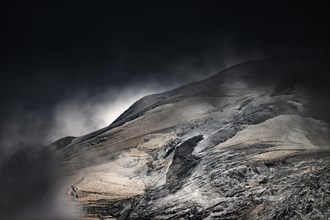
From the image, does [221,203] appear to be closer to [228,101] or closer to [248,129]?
[248,129]

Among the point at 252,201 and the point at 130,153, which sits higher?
the point at 130,153

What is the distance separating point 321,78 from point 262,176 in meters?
53.8

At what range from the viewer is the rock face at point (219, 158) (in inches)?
1620

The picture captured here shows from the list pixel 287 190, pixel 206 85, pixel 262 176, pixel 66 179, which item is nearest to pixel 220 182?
pixel 262 176

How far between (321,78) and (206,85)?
32.5 meters

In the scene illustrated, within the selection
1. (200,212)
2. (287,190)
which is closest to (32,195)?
(200,212)

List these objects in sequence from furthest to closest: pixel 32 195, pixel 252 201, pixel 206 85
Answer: pixel 206 85, pixel 32 195, pixel 252 201

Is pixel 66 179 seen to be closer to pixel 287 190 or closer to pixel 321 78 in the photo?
pixel 287 190

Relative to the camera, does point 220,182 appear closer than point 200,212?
Result: No

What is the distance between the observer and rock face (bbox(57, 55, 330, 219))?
41.2m

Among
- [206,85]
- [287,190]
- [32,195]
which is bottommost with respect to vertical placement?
[287,190]

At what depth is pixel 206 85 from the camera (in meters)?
114

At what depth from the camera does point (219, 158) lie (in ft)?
179

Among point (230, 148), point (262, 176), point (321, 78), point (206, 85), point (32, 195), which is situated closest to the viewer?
point (262, 176)
